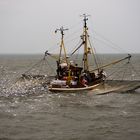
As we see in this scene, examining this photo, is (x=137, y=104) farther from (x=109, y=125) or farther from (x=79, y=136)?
(x=79, y=136)

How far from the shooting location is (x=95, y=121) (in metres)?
25.2

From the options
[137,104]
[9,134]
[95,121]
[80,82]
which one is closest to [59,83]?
[80,82]

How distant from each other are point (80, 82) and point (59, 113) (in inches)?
494

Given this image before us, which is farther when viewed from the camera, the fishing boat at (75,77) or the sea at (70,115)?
the fishing boat at (75,77)

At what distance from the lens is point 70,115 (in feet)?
89.6

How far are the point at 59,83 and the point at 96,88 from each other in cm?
395

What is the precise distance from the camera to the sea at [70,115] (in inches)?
851

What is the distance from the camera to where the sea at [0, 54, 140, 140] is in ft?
70.9

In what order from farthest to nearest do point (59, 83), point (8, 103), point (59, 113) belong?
point (59, 83), point (8, 103), point (59, 113)

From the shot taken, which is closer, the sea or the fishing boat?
the sea

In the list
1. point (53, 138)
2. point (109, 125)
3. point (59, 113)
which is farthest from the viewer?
point (59, 113)

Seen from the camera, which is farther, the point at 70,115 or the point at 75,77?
the point at 75,77

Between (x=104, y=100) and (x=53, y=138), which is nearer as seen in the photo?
(x=53, y=138)

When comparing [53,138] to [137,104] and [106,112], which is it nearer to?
[106,112]
